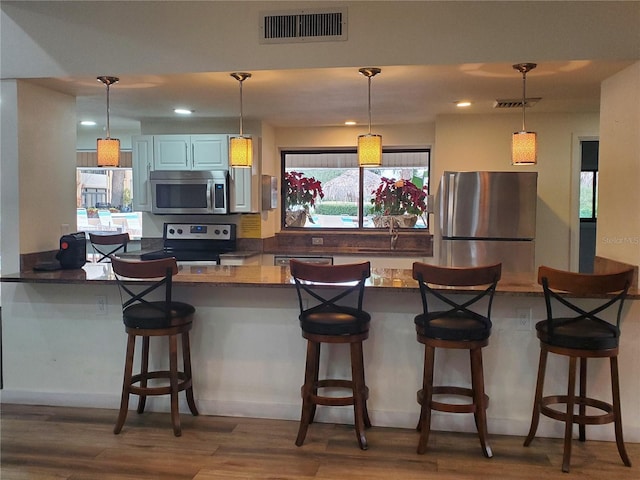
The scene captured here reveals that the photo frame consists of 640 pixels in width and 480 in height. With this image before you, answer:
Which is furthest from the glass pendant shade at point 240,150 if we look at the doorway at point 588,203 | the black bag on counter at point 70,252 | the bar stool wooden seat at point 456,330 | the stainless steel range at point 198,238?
the doorway at point 588,203

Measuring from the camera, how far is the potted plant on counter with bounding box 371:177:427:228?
577cm

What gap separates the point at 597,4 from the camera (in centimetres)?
287

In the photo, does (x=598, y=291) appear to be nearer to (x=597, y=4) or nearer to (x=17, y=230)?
(x=597, y=4)

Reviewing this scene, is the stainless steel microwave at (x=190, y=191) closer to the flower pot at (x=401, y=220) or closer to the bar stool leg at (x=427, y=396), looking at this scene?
the flower pot at (x=401, y=220)

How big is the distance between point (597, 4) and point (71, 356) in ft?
12.2

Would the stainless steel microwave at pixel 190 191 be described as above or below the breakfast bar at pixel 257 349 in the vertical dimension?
above

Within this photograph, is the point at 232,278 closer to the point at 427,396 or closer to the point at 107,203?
the point at 427,396

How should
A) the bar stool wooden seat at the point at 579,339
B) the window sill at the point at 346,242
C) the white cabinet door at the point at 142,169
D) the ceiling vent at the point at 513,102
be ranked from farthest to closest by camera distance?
the window sill at the point at 346,242, the white cabinet door at the point at 142,169, the ceiling vent at the point at 513,102, the bar stool wooden seat at the point at 579,339

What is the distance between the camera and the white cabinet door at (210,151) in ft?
17.0

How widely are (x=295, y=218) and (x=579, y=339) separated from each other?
12.7 feet

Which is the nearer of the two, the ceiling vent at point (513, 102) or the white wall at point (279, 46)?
the white wall at point (279, 46)

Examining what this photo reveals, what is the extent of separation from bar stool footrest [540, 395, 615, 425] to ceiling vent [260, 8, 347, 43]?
228cm

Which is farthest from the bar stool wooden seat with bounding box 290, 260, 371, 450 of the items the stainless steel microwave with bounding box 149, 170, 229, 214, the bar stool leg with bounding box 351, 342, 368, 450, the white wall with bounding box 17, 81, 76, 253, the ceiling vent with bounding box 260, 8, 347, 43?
the stainless steel microwave with bounding box 149, 170, 229, 214

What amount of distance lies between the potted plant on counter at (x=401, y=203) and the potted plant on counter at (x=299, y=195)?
725 mm
